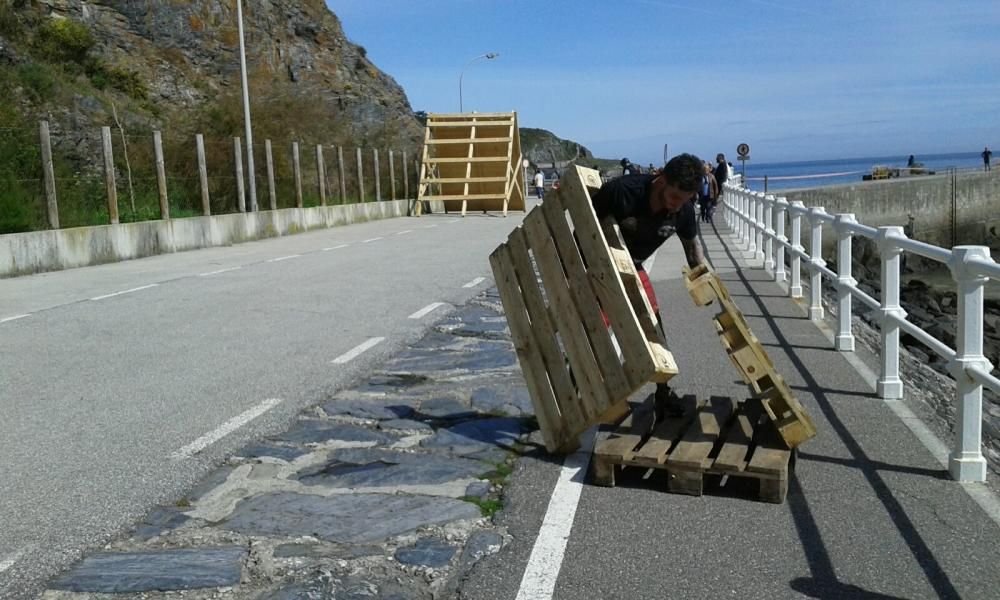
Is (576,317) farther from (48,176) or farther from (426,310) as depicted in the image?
(48,176)

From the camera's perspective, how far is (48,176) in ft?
65.6

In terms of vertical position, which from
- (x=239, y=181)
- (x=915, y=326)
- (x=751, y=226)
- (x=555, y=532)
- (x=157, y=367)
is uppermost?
(x=239, y=181)

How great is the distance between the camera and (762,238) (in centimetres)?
1781

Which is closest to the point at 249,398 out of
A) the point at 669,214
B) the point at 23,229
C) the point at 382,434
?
the point at 382,434

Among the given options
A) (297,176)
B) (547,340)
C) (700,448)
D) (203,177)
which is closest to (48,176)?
(203,177)

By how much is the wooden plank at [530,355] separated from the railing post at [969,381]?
6.60ft

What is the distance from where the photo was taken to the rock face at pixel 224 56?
4594cm

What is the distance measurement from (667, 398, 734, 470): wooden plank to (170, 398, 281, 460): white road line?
2.72 m

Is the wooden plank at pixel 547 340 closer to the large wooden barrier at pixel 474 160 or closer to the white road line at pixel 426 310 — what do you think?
the white road line at pixel 426 310

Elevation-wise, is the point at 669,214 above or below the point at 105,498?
above

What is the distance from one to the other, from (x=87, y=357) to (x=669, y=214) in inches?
220

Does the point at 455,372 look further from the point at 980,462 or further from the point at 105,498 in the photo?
the point at 980,462

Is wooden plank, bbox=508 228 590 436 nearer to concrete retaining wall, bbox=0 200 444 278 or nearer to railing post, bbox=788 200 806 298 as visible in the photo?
railing post, bbox=788 200 806 298

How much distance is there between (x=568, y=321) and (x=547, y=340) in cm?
28
